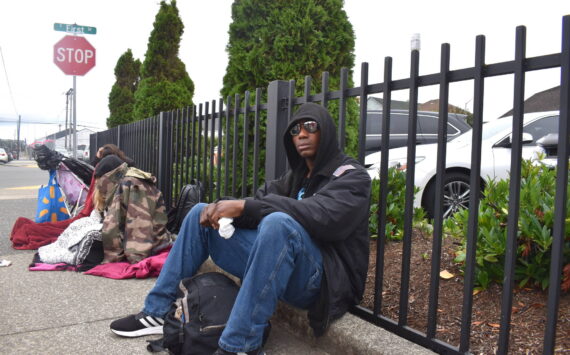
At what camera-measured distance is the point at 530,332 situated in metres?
2.35

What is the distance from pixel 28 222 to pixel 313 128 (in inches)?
164

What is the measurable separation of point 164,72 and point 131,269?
349 inches

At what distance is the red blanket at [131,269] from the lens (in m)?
4.14

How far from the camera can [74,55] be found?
30.8 ft

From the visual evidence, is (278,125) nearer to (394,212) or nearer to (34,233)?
(394,212)

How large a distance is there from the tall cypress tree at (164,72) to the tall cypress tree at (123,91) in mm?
6511

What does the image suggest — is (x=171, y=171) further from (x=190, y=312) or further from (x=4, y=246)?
(x=190, y=312)

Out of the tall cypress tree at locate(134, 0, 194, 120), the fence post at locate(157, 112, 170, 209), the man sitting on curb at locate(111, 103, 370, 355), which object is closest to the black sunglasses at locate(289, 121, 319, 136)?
the man sitting on curb at locate(111, 103, 370, 355)

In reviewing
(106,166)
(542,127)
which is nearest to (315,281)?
(106,166)

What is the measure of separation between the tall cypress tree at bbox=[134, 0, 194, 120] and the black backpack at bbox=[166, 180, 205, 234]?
6659 millimetres

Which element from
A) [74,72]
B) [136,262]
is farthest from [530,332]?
[74,72]

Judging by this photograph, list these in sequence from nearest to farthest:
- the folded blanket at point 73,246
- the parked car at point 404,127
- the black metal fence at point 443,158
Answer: the black metal fence at point 443,158, the folded blanket at point 73,246, the parked car at point 404,127

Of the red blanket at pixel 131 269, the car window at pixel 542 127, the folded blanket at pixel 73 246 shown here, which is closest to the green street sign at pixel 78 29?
the folded blanket at pixel 73 246

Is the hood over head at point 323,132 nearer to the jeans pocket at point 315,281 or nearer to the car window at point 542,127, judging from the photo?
the jeans pocket at point 315,281
